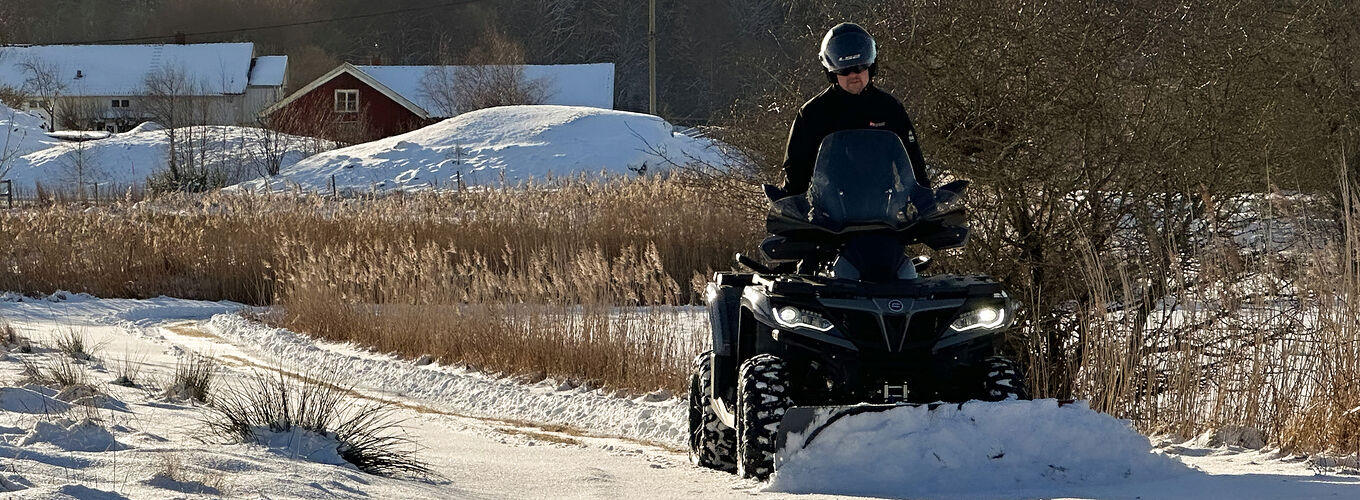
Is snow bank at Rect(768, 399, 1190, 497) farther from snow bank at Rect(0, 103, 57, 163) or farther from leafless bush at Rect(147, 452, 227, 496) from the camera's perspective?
snow bank at Rect(0, 103, 57, 163)

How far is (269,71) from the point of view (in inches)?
2717

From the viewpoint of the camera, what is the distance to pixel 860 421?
5.47 m

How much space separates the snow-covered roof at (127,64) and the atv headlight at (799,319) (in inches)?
2516

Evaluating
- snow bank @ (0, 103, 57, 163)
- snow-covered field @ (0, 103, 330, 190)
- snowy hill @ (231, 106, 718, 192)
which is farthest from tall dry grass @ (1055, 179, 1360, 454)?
snow bank @ (0, 103, 57, 163)

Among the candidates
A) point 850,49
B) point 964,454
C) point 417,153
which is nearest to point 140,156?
point 417,153

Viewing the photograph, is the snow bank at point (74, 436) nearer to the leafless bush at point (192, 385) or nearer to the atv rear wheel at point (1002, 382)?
the leafless bush at point (192, 385)

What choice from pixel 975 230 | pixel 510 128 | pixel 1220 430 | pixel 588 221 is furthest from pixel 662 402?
pixel 510 128

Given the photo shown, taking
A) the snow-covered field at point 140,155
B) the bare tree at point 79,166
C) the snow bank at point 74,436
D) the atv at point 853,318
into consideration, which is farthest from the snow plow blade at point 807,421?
the bare tree at point 79,166

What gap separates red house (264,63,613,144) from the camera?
54.3m

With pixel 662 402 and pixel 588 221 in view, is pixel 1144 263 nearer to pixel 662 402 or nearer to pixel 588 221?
pixel 662 402

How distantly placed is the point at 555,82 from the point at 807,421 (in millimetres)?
58771

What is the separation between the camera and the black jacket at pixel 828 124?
21.2ft

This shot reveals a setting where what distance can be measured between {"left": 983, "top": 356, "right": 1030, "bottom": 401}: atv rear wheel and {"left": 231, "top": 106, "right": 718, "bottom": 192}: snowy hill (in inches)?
1234

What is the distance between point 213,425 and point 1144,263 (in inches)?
226
